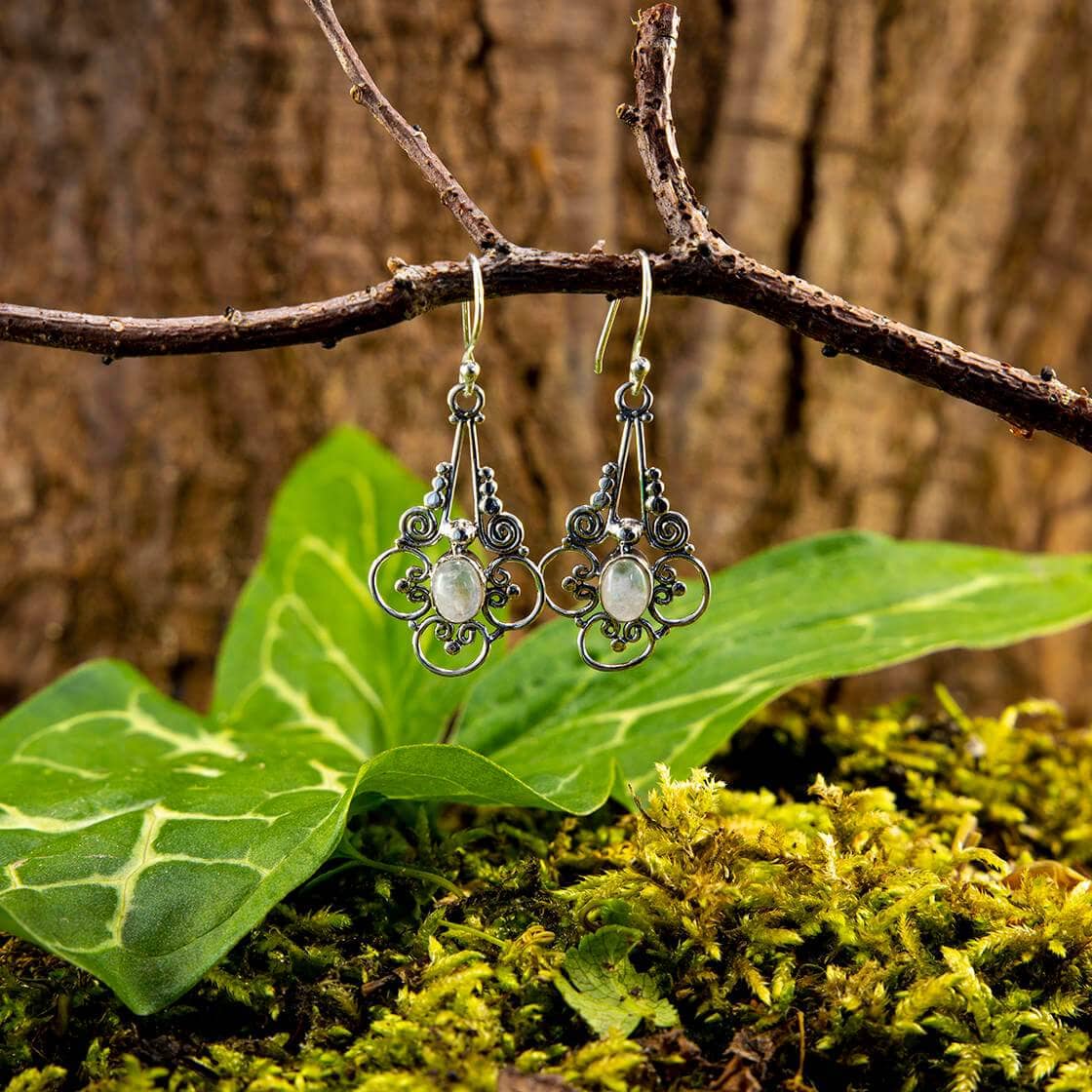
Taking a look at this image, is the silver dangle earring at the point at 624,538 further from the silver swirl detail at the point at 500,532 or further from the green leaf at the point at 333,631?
the green leaf at the point at 333,631

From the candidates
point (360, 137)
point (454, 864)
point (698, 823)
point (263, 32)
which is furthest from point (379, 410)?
point (698, 823)

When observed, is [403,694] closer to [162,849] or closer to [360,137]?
[162,849]

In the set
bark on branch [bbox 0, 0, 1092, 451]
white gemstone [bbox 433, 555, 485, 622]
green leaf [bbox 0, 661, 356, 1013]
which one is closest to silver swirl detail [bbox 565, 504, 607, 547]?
white gemstone [bbox 433, 555, 485, 622]

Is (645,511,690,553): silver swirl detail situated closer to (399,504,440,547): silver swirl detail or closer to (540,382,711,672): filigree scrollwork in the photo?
(540,382,711,672): filigree scrollwork

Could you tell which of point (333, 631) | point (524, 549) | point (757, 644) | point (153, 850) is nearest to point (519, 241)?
point (333, 631)

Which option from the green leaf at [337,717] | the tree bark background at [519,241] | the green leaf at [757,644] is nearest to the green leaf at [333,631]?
the green leaf at [337,717]
